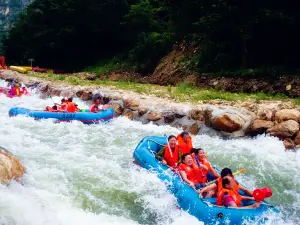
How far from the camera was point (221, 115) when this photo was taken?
376 inches

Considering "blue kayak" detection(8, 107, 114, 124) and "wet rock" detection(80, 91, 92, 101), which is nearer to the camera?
"blue kayak" detection(8, 107, 114, 124)

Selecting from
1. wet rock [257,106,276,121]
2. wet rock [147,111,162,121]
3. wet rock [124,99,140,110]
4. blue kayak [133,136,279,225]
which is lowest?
blue kayak [133,136,279,225]

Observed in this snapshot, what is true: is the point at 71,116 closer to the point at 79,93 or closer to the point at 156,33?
the point at 79,93

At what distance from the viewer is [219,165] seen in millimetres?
7785

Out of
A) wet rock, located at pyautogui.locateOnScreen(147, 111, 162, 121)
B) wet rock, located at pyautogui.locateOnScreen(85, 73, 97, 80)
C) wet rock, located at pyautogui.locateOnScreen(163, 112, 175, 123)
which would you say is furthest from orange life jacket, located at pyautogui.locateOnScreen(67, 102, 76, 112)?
wet rock, located at pyautogui.locateOnScreen(85, 73, 97, 80)

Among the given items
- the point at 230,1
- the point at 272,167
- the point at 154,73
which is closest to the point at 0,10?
the point at 154,73

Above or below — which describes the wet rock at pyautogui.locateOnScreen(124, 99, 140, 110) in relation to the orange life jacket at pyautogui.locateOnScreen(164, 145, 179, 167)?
above

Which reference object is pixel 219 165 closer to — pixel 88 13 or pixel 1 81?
pixel 1 81

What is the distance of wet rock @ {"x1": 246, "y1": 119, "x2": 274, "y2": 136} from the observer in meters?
9.12

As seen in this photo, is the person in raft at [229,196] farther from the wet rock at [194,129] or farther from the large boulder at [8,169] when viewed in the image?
the wet rock at [194,129]

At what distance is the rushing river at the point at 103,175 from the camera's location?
5090mm

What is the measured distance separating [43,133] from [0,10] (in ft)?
286

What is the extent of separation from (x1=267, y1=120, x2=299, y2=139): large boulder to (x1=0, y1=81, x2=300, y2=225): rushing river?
0.22 meters

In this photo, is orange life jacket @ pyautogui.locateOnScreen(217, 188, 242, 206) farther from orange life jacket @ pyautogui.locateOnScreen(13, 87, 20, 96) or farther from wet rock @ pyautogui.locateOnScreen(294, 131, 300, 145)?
orange life jacket @ pyautogui.locateOnScreen(13, 87, 20, 96)
